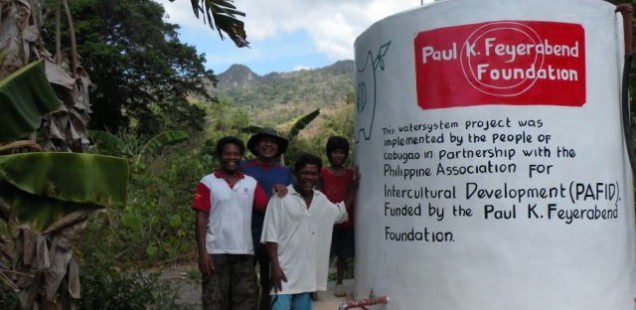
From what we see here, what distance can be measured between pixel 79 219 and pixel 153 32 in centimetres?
1753

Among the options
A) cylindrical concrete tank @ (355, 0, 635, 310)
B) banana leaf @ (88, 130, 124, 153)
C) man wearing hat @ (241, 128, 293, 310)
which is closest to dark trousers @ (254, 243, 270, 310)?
man wearing hat @ (241, 128, 293, 310)

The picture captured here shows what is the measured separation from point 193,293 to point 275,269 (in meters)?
4.86

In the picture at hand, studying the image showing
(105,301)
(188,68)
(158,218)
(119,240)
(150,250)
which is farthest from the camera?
(188,68)

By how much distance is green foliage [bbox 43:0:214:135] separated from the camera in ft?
64.1

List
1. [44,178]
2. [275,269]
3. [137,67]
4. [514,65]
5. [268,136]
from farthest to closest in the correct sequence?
[137,67], [268,136], [275,269], [514,65], [44,178]

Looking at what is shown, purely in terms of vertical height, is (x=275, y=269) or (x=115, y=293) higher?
(x=275, y=269)

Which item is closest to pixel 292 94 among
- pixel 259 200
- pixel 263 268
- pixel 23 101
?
pixel 263 268

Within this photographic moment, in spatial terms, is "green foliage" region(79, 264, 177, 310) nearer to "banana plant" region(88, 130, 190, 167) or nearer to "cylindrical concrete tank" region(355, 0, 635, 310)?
"cylindrical concrete tank" region(355, 0, 635, 310)

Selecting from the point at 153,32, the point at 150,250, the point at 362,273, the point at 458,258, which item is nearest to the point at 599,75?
the point at 458,258

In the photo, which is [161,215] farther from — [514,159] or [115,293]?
[514,159]

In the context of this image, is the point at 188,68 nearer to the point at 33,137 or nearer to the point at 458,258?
the point at 33,137

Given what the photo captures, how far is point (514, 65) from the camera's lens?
4.24m

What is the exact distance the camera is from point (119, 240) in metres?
9.06

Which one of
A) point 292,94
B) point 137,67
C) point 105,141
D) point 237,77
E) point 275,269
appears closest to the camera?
point 275,269
